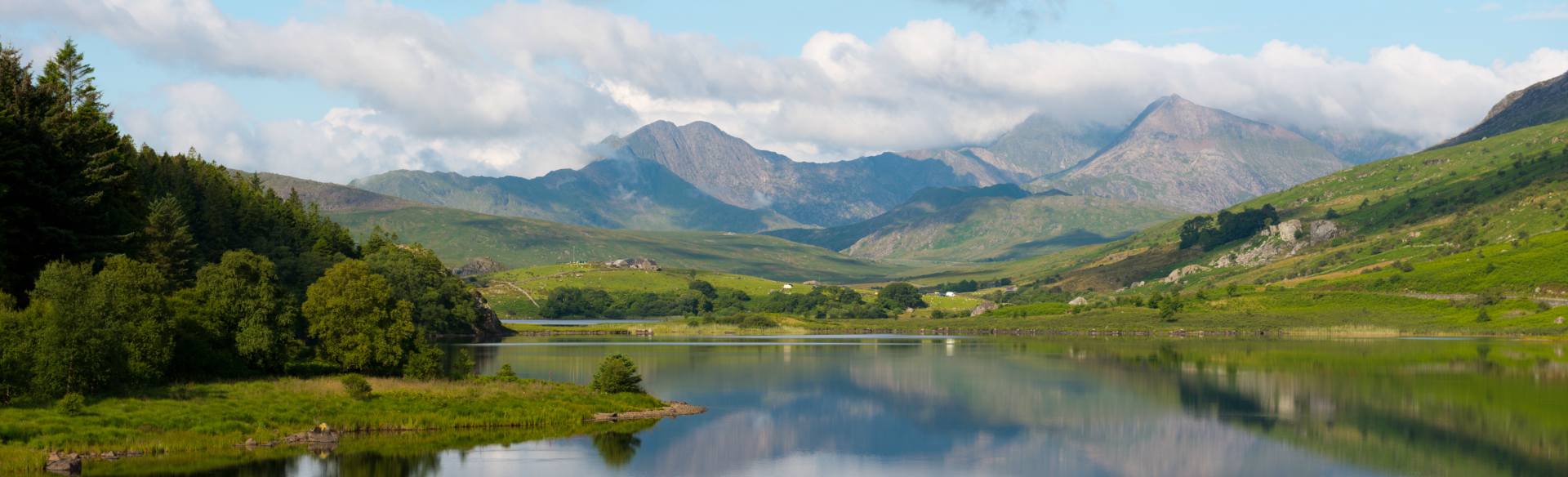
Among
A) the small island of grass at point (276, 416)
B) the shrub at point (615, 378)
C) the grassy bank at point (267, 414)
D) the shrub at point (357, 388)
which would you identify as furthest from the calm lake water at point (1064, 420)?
the shrub at point (357, 388)

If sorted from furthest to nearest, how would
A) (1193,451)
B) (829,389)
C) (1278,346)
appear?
(1278,346)
(829,389)
(1193,451)

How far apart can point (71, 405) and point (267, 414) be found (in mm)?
9897

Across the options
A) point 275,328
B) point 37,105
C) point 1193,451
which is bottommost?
point 1193,451

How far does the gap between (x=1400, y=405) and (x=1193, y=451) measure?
30.1m

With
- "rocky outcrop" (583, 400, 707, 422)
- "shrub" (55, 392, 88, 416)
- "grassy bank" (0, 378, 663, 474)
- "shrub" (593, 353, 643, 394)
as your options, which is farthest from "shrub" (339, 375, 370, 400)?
"shrub" (593, 353, 643, 394)

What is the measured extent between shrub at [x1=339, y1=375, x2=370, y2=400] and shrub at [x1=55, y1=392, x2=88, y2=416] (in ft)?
52.0

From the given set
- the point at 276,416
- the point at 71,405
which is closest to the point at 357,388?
the point at 276,416

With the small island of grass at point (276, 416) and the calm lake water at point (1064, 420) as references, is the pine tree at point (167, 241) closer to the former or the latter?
the calm lake water at point (1064, 420)

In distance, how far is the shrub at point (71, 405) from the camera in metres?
62.2

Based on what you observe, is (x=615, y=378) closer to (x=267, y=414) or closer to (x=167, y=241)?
(x=267, y=414)

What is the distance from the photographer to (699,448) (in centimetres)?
7038

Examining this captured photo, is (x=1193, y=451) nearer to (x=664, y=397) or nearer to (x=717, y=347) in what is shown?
(x=664, y=397)

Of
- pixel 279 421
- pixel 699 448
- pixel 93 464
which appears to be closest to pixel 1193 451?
pixel 699 448

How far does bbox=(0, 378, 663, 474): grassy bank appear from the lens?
5988 cm
